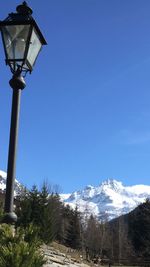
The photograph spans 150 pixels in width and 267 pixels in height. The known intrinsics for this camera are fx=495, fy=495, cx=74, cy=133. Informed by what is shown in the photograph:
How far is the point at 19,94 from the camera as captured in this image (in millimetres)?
6473

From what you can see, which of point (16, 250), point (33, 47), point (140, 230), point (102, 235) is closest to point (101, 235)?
point (102, 235)

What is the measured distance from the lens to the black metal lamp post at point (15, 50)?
6.05 m

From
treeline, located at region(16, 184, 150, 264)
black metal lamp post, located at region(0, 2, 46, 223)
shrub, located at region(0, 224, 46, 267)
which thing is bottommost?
shrub, located at region(0, 224, 46, 267)

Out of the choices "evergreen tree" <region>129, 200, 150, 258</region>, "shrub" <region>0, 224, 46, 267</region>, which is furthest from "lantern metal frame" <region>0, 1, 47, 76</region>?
"evergreen tree" <region>129, 200, 150, 258</region>

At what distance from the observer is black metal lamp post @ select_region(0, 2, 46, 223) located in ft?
19.9

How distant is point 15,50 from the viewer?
6188 mm

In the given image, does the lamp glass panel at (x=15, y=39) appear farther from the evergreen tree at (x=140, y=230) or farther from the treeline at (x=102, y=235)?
the evergreen tree at (x=140, y=230)

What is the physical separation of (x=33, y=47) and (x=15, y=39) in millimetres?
259

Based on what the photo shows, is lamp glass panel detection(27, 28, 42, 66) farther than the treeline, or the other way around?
the treeline

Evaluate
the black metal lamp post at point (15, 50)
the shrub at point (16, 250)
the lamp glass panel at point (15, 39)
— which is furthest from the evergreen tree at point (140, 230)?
the lamp glass panel at point (15, 39)

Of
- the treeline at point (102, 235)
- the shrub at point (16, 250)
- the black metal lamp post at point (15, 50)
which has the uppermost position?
the treeline at point (102, 235)

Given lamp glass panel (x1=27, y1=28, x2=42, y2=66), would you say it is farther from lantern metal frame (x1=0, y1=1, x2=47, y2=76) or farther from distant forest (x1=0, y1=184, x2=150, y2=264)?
distant forest (x1=0, y1=184, x2=150, y2=264)

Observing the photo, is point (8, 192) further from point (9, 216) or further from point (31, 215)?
point (31, 215)

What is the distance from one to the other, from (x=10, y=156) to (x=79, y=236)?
2496 inches
